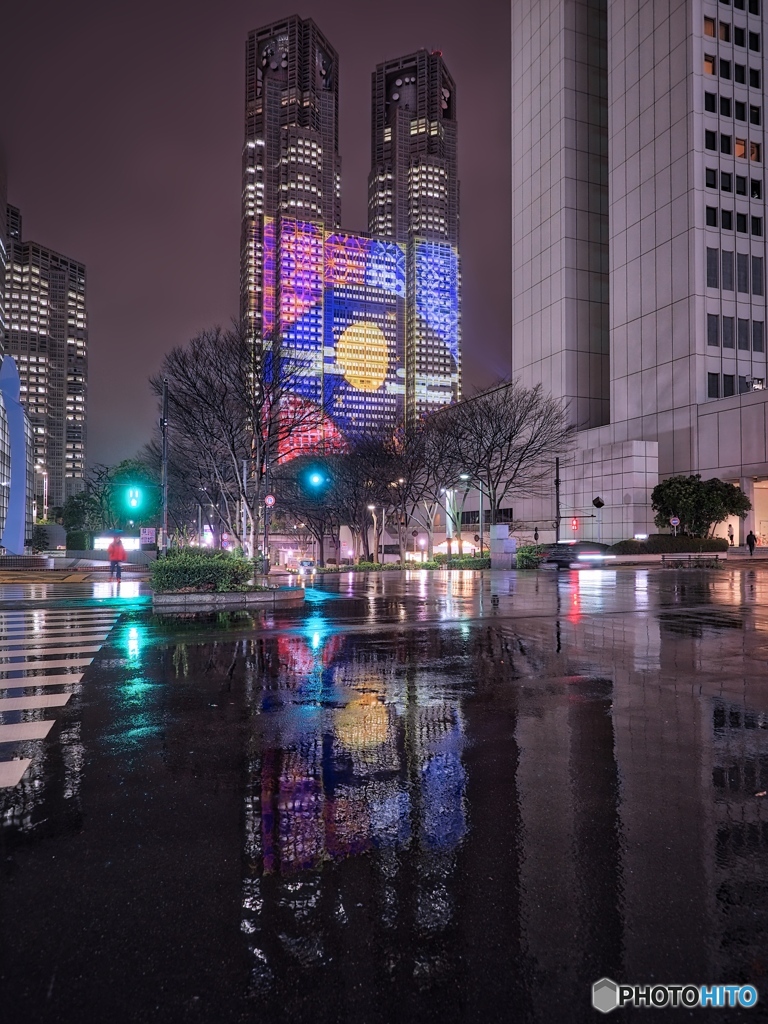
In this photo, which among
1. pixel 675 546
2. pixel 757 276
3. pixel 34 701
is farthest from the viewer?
pixel 757 276

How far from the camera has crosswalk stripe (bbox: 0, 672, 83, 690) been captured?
8398 mm

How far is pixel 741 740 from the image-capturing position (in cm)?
591

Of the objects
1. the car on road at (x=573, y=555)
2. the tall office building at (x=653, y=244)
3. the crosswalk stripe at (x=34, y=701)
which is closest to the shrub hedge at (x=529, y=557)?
the car on road at (x=573, y=555)

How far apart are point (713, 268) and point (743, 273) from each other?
325 centimetres

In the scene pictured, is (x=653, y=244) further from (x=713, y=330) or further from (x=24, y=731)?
(x=24, y=731)

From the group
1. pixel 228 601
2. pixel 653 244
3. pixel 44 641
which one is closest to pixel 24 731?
pixel 44 641

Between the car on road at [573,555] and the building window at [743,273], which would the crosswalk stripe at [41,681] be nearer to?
the car on road at [573,555]

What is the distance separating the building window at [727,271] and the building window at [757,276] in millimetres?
2663

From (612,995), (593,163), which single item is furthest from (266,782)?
(593,163)

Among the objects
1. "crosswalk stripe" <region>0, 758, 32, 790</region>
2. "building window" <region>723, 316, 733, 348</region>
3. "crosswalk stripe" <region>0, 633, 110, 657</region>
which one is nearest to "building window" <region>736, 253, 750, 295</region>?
"building window" <region>723, 316, 733, 348</region>

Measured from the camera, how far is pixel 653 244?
57188 mm

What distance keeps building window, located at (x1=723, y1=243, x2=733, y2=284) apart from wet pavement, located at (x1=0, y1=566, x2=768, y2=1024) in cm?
5513

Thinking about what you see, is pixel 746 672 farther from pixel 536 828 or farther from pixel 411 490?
pixel 411 490

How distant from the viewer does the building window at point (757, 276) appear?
54.8m
